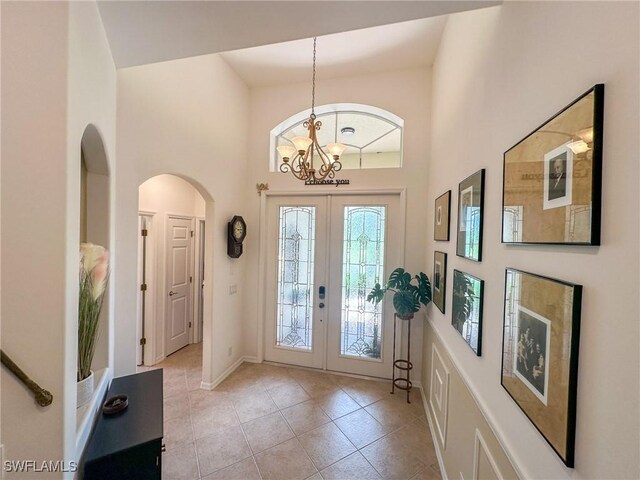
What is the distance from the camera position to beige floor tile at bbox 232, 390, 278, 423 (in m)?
2.58

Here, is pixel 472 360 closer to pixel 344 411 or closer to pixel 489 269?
pixel 489 269

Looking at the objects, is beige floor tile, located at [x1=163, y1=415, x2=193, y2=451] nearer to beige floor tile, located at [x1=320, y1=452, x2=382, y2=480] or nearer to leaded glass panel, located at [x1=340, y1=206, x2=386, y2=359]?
beige floor tile, located at [x1=320, y1=452, x2=382, y2=480]

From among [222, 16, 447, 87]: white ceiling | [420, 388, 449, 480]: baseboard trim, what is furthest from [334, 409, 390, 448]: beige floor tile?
[222, 16, 447, 87]: white ceiling

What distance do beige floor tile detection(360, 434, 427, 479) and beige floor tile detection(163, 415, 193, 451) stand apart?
1.49m

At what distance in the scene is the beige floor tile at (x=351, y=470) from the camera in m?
1.94

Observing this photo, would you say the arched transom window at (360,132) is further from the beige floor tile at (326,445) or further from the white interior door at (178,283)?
the beige floor tile at (326,445)

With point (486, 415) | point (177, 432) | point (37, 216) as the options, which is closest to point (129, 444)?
point (37, 216)

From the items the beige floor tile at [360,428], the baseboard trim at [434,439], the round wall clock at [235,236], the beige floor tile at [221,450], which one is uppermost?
the round wall clock at [235,236]

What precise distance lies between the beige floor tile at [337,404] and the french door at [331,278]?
495 millimetres

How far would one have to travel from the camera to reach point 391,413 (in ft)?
8.76

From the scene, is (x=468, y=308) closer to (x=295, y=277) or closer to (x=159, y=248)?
(x=295, y=277)

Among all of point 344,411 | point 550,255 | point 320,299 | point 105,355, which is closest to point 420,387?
point 344,411

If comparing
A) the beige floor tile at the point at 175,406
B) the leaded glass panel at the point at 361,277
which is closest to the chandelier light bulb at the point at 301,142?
the leaded glass panel at the point at 361,277

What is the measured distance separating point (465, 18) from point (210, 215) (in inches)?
111
